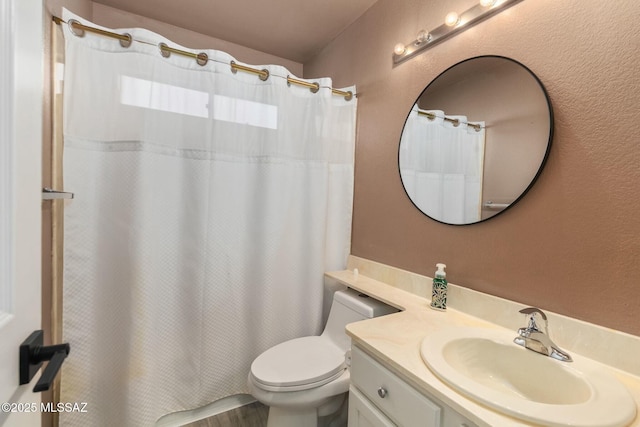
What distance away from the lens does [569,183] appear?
91 centimetres

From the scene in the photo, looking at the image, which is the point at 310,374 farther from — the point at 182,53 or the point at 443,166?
the point at 182,53

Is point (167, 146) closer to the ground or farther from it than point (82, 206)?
farther from it

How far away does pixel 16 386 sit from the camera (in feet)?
1.55

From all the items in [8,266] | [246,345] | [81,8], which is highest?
[81,8]

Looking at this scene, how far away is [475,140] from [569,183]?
39cm

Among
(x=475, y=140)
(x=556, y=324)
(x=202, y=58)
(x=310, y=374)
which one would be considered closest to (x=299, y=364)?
(x=310, y=374)

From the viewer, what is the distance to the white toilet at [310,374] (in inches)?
48.7

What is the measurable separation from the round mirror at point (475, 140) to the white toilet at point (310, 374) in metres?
0.64

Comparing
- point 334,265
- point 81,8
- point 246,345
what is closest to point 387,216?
point 334,265

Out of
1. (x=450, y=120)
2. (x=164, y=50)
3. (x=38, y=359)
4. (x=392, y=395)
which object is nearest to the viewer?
(x=38, y=359)

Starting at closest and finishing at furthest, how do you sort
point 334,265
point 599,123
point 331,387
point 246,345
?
point 599,123, point 331,387, point 246,345, point 334,265

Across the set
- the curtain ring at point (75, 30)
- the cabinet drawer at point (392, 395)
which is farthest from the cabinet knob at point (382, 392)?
the curtain ring at point (75, 30)

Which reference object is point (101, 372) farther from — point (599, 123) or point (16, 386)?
point (599, 123)

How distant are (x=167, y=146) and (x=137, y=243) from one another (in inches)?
20.3
